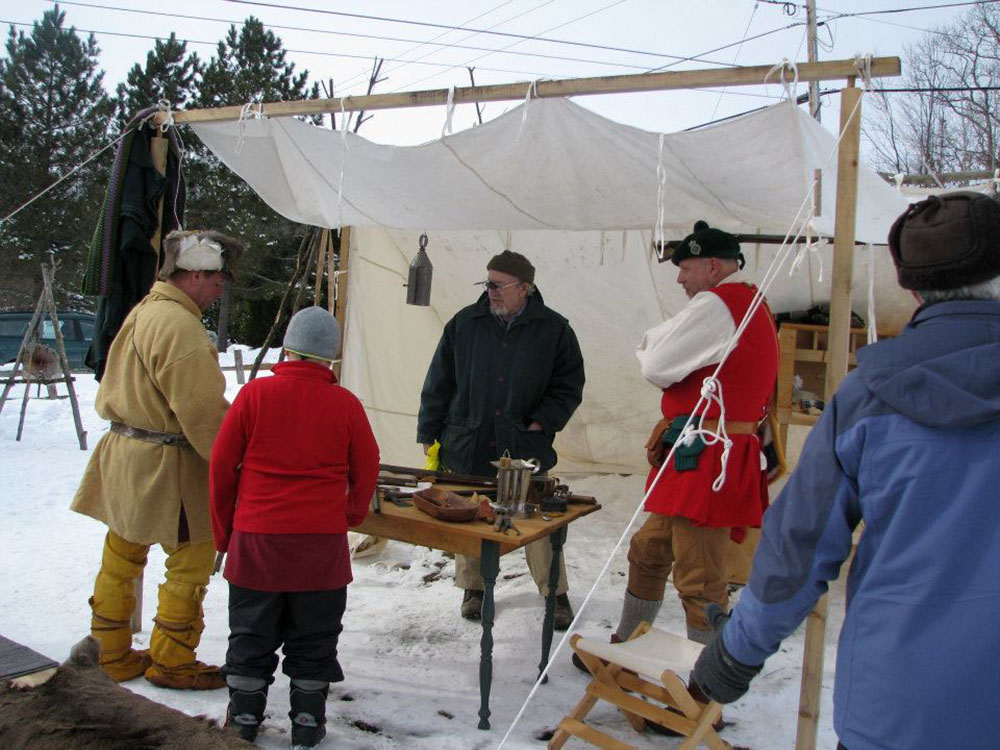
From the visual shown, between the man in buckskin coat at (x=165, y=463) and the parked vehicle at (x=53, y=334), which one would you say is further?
the parked vehicle at (x=53, y=334)

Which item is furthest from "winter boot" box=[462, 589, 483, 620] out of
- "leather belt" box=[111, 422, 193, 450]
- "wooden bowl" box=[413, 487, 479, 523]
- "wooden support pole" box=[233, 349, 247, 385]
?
"wooden support pole" box=[233, 349, 247, 385]

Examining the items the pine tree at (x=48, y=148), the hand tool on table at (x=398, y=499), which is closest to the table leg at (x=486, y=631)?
the hand tool on table at (x=398, y=499)

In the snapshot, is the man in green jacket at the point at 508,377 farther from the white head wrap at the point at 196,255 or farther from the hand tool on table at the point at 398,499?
the white head wrap at the point at 196,255

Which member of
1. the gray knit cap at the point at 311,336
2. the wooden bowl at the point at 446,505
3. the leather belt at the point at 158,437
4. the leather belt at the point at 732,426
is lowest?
the wooden bowl at the point at 446,505

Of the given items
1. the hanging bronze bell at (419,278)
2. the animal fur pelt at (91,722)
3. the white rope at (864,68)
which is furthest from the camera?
the hanging bronze bell at (419,278)

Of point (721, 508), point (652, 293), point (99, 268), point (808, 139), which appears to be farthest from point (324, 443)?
point (652, 293)

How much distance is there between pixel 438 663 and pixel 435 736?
0.64m

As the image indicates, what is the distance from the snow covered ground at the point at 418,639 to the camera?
9.64 feet

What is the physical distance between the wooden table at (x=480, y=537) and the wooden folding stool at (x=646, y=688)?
34cm

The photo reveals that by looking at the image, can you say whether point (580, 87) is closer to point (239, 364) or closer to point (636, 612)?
point (636, 612)

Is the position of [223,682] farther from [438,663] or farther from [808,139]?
[808,139]

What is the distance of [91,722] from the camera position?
7.14 feet

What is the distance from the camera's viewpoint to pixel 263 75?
64.4 ft

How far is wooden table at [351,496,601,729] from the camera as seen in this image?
284cm
